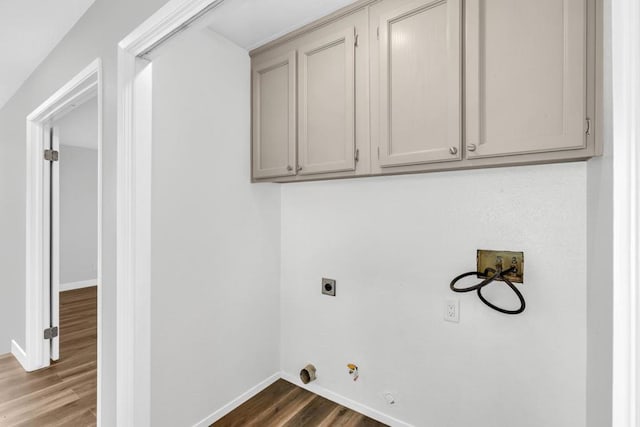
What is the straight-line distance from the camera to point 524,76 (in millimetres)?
1206

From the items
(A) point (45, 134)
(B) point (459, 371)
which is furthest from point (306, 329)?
(A) point (45, 134)

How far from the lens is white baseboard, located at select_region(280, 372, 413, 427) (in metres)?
1.86

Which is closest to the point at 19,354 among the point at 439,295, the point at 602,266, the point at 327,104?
the point at 327,104

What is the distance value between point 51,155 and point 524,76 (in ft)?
10.4

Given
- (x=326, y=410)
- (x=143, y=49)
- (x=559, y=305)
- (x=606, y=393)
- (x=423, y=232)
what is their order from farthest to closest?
(x=326, y=410), (x=423, y=232), (x=559, y=305), (x=143, y=49), (x=606, y=393)

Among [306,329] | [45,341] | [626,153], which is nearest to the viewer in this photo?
[626,153]

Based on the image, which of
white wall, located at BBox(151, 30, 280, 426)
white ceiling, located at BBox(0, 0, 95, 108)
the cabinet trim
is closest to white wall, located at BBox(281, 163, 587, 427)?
white wall, located at BBox(151, 30, 280, 426)

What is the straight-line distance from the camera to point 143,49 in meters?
1.28

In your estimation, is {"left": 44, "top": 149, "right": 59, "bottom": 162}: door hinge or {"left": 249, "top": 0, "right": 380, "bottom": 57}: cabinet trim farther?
{"left": 44, "top": 149, "right": 59, "bottom": 162}: door hinge

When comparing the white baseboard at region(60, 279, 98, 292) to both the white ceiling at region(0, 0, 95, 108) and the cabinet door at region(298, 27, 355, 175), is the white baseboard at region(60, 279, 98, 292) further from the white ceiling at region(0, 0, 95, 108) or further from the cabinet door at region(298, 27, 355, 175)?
the cabinet door at region(298, 27, 355, 175)

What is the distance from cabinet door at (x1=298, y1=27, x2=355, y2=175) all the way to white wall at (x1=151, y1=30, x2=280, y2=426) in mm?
495

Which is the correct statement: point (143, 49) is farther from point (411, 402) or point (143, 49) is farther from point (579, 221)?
point (411, 402)

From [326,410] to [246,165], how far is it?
5.63 ft

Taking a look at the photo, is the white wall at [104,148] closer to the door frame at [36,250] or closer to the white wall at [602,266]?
the door frame at [36,250]
